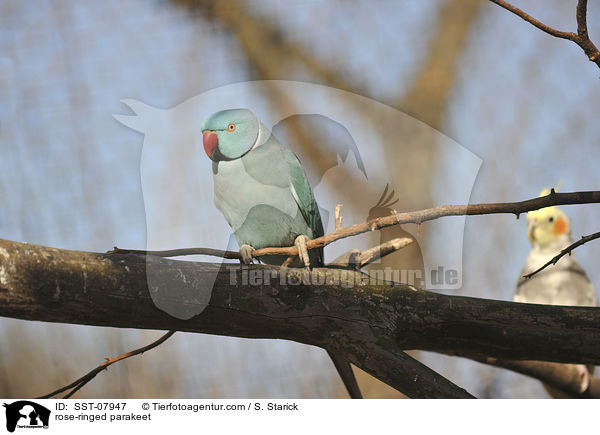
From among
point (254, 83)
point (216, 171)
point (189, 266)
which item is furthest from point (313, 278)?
point (254, 83)

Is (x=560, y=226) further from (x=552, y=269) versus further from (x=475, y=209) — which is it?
(x=475, y=209)

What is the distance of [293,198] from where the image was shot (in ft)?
2.71

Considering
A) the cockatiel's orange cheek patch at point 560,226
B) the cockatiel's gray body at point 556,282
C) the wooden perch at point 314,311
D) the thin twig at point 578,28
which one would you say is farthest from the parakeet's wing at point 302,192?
the cockatiel's orange cheek patch at point 560,226

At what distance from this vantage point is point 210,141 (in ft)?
2.55

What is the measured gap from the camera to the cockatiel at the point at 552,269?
155cm

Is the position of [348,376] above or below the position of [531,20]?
below

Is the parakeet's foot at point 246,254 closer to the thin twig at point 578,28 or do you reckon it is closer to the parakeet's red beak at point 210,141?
the parakeet's red beak at point 210,141

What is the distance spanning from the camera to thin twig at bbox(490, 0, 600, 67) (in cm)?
48

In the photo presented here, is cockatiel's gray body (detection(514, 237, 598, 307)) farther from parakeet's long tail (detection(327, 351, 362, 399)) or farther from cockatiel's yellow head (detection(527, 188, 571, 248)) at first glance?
parakeet's long tail (detection(327, 351, 362, 399))

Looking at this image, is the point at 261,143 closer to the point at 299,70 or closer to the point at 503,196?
the point at 299,70

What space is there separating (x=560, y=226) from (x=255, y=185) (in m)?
1.23
